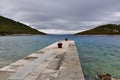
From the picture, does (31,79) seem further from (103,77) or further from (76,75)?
(103,77)

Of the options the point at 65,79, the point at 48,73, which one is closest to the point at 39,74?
the point at 48,73

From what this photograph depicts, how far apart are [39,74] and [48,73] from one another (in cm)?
56

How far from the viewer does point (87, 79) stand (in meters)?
13.0

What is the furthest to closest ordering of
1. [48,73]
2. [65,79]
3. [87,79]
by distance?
[87,79], [48,73], [65,79]

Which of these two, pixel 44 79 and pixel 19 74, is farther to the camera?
pixel 19 74

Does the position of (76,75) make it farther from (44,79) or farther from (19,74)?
(19,74)

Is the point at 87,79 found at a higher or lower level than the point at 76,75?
lower

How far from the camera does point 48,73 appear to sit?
10.5 m

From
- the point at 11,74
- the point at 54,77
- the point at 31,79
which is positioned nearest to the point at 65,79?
the point at 54,77

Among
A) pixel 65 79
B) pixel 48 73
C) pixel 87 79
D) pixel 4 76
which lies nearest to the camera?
pixel 65 79

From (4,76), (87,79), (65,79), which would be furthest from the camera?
(87,79)

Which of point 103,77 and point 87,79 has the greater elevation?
point 103,77

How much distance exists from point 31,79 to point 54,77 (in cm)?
123

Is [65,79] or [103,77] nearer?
[65,79]
